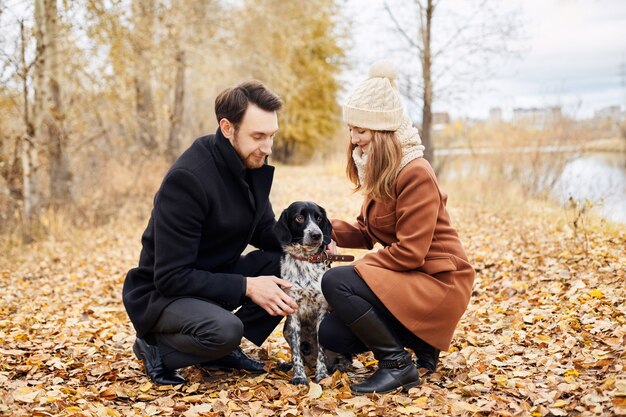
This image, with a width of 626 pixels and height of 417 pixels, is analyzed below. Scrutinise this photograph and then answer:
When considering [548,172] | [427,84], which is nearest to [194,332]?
[548,172]

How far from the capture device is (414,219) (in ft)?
10.0

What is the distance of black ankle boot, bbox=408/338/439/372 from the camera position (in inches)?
134

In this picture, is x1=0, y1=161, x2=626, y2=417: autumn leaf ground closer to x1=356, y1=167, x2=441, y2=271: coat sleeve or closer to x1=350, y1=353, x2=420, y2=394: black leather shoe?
x1=350, y1=353, x2=420, y2=394: black leather shoe

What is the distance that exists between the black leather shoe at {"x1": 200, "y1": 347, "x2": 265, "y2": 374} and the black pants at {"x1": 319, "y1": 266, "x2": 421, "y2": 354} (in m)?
0.57

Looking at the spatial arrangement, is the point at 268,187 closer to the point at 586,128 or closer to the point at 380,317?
the point at 380,317

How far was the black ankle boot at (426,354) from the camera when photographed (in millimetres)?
3402

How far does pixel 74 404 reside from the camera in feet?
9.95

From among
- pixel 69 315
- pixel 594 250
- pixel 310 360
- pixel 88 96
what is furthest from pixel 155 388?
pixel 88 96

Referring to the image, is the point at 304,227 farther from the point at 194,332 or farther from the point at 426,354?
the point at 426,354

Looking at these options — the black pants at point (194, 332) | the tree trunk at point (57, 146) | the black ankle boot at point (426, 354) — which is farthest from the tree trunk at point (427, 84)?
the black pants at point (194, 332)

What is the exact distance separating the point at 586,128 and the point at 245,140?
9714 mm

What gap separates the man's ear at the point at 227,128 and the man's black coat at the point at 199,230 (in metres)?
0.03

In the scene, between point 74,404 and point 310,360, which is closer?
point 74,404

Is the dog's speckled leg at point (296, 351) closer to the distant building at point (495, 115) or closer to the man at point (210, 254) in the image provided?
the man at point (210, 254)
